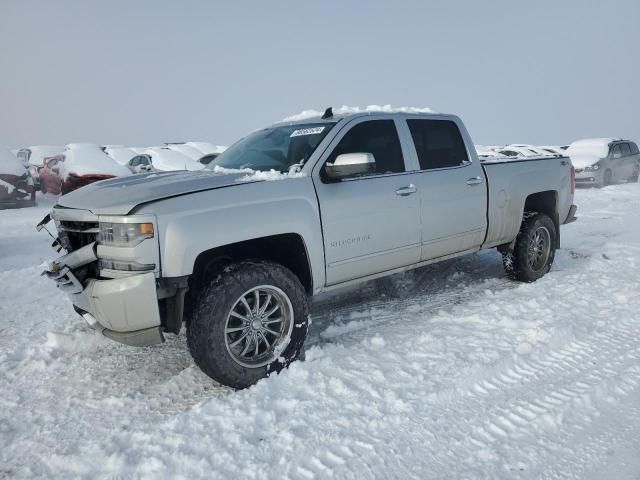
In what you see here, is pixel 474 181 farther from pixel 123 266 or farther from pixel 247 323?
pixel 123 266

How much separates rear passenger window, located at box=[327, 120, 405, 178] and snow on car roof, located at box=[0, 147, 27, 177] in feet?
39.1

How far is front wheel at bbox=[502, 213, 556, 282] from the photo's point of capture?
5.44 m

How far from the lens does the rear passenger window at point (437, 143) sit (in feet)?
14.8

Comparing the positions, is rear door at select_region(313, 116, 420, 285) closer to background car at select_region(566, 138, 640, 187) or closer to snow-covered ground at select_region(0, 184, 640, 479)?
snow-covered ground at select_region(0, 184, 640, 479)

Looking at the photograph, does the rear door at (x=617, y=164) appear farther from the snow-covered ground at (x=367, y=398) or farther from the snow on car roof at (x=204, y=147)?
the snow on car roof at (x=204, y=147)

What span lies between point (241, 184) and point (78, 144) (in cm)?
1339

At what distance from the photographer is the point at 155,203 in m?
2.95

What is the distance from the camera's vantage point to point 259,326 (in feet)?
11.0

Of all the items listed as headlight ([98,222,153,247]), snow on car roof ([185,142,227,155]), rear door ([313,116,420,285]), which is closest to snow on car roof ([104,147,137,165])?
snow on car roof ([185,142,227,155])

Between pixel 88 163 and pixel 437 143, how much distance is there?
1089cm

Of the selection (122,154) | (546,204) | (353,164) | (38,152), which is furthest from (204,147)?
(353,164)

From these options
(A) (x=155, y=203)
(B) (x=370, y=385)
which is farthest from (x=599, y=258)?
(A) (x=155, y=203)

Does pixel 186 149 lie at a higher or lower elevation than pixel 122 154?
higher

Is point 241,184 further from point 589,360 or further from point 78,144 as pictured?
point 78,144
